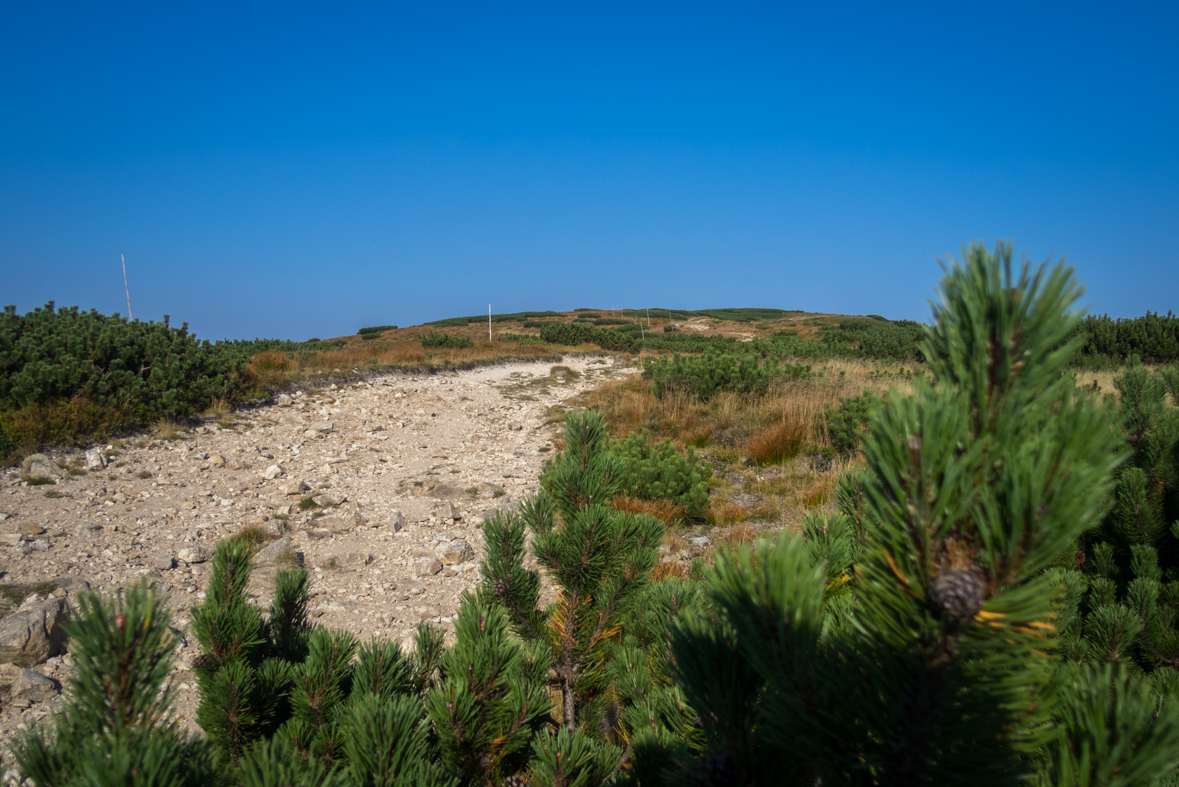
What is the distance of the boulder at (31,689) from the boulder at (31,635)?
0.71 ft

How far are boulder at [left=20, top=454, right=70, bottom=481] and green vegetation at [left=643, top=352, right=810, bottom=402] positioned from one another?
8880 millimetres

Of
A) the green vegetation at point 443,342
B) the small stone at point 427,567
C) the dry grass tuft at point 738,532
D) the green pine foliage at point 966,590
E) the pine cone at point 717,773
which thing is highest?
the green vegetation at point 443,342

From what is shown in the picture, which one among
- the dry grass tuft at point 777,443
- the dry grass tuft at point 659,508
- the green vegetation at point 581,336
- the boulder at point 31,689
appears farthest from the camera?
the green vegetation at point 581,336

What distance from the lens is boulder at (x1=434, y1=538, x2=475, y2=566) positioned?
16.8 feet

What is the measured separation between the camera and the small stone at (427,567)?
4902mm

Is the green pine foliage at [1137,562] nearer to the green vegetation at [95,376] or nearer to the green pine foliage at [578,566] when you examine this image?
the green pine foliage at [578,566]

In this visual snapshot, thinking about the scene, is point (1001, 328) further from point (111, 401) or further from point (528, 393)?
point (528, 393)

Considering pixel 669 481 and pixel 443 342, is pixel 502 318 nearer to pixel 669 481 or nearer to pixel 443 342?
pixel 443 342

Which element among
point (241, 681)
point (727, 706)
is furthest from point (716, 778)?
point (241, 681)

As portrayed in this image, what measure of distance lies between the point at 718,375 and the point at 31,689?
33.1ft

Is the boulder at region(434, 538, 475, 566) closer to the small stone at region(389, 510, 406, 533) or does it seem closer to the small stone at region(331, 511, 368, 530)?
the small stone at region(389, 510, 406, 533)

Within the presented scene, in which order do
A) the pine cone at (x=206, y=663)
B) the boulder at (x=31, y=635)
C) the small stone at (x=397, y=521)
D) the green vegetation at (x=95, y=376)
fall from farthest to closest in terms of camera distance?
1. the green vegetation at (x=95, y=376)
2. the small stone at (x=397, y=521)
3. the boulder at (x=31, y=635)
4. the pine cone at (x=206, y=663)

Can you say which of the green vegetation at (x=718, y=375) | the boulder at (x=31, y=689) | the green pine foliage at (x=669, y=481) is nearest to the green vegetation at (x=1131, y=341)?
the green vegetation at (x=718, y=375)

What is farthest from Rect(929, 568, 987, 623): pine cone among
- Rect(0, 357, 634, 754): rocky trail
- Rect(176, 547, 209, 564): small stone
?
Rect(176, 547, 209, 564): small stone
